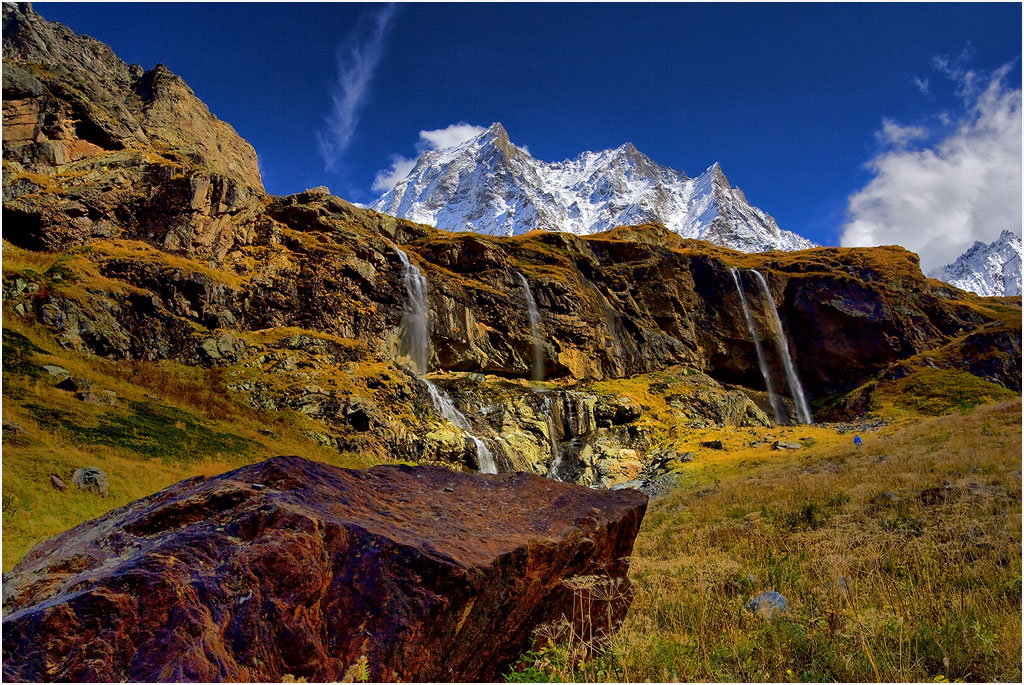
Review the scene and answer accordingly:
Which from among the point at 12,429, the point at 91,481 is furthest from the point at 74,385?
the point at 91,481

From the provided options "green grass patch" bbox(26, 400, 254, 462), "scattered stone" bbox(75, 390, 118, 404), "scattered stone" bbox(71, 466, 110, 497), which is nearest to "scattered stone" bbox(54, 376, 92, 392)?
"scattered stone" bbox(75, 390, 118, 404)

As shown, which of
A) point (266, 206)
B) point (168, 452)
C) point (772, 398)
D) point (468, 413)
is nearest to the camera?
point (168, 452)

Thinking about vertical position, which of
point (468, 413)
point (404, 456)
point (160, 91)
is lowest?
point (404, 456)

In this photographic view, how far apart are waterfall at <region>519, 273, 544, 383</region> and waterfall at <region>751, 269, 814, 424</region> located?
26.1 meters

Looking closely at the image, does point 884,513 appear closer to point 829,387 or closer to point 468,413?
point 468,413

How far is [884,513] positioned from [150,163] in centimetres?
3901

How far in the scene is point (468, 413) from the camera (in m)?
29.6

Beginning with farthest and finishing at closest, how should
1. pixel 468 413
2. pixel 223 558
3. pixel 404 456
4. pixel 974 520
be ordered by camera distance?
pixel 468 413, pixel 404 456, pixel 974 520, pixel 223 558

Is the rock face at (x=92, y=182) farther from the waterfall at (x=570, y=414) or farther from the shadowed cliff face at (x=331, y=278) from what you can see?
the waterfall at (x=570, y=414)

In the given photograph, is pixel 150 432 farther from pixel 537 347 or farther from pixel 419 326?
pixel 537 347

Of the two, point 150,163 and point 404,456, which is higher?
point 150,163

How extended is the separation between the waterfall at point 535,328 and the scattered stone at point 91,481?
3020 centimetres

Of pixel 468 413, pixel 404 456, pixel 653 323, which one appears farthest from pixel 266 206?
pixel 653 323

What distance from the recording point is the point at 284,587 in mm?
2623
